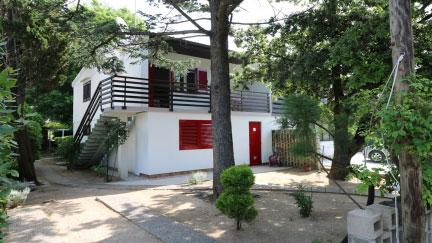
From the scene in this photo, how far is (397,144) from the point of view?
309cm

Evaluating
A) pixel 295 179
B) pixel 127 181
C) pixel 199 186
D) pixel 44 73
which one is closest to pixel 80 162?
pixel 127 181

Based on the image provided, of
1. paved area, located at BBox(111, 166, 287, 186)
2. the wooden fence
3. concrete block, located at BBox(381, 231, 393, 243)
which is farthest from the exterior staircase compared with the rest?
concrete block, located at BBox(381, 231, 393, 243)

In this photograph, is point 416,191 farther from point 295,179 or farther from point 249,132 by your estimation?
point 249,132

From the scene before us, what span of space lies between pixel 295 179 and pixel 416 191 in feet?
33.0

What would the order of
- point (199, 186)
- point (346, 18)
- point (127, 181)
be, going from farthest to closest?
point (127, 181) → point (199, 186) → point (346, 18)

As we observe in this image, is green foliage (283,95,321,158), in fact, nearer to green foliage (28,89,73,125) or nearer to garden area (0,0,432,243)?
garden area (0,0,432,243)

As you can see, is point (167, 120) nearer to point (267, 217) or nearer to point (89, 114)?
point (89, 114)

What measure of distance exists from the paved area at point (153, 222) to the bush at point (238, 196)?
0.65 m

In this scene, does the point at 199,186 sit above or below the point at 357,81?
below

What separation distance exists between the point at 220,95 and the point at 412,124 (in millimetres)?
6420

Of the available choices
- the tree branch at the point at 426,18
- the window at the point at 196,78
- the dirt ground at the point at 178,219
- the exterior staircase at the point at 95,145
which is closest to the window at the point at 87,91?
the exterior staircase at the point at 95,145

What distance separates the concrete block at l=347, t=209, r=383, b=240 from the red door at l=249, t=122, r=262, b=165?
1440cm

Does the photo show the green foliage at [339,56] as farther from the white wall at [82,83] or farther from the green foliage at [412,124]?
the white wall at [82,83]

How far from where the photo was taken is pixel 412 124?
2.95 meters
